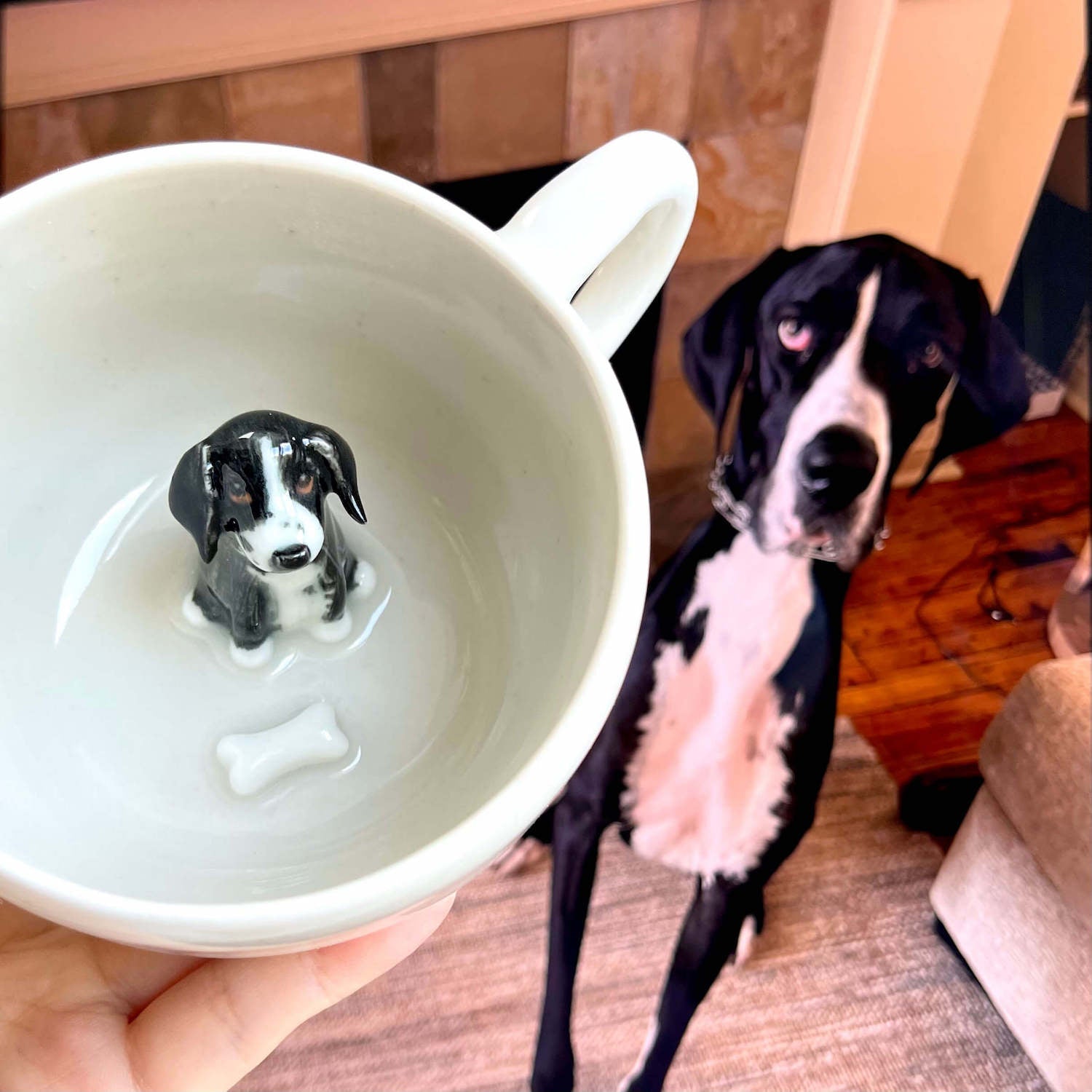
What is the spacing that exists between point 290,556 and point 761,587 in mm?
370

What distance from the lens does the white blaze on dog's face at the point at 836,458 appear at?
534mm

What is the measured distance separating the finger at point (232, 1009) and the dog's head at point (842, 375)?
326 mm

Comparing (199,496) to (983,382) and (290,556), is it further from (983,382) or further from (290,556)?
(983,382)

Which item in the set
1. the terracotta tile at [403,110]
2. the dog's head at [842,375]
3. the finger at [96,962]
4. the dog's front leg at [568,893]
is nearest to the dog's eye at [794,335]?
the dog's head at [842,375]

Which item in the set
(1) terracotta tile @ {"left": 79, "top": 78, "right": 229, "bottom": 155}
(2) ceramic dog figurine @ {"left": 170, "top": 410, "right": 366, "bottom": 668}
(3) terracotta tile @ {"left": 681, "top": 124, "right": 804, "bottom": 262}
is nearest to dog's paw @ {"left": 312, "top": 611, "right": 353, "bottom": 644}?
(2) ceramic dog figurine @ {"left": 170, "top": 410, "right": 366, "bottom": 668}

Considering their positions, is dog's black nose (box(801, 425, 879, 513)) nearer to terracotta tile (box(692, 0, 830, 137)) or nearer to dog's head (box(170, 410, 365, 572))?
terracotta tile (box(692, 0, 830, 137))

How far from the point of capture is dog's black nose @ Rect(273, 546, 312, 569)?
0.29 metres

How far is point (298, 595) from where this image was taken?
0.31 m

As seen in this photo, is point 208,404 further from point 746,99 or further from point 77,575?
point 746,99

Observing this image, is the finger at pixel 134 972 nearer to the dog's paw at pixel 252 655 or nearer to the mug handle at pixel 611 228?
the dog's paw at pixel 252 655

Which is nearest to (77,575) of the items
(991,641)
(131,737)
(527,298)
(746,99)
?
(131,737)

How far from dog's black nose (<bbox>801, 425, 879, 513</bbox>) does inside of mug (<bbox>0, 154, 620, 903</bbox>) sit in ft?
0.93

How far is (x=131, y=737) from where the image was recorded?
0.94ft

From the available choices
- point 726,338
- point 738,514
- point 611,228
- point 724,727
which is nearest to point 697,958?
point 724,727
